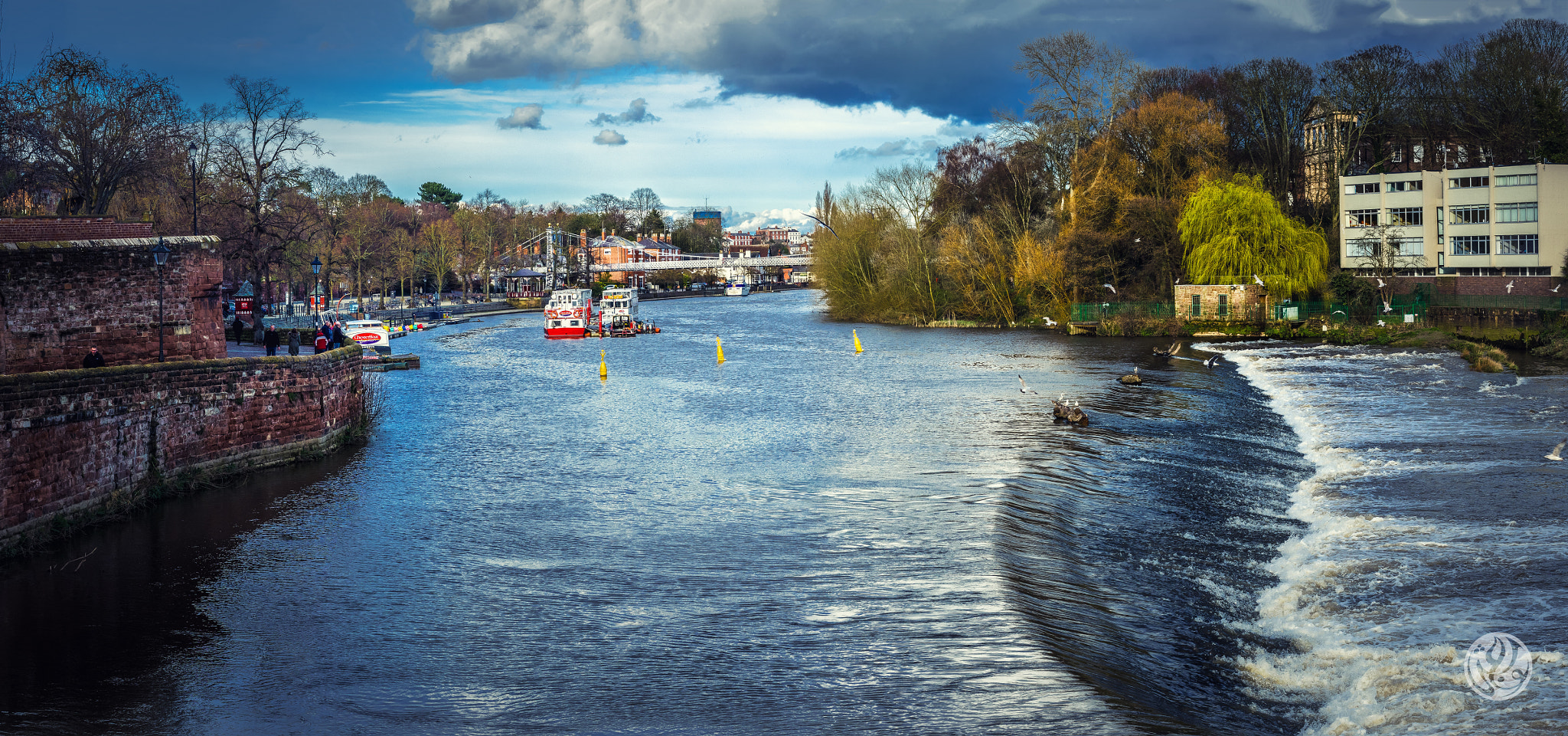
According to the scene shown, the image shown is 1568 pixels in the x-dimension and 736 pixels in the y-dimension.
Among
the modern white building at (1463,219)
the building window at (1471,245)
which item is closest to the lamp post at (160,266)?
the modern white building at (1463,219)

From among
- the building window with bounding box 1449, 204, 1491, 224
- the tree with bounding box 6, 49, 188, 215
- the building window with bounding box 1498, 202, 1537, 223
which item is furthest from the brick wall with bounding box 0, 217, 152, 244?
the building window with bounding box 1449, 204, 1491, 224

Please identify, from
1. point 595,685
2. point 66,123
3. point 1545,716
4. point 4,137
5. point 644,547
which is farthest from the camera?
point 66,123

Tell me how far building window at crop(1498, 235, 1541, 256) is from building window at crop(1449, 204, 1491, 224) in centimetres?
143

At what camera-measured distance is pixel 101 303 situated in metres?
19.8

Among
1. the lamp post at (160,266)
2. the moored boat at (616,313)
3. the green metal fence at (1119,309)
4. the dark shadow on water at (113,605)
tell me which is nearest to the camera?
the dark shadow on water at (113,605)

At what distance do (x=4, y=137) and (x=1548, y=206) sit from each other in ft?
237

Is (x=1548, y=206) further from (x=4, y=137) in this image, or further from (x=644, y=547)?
(x=4, y=137)

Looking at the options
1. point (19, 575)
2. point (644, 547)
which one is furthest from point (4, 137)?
point (644, 547)

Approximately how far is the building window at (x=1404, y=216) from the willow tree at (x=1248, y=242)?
7.52m

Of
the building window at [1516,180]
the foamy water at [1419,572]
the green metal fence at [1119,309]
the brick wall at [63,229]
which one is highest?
the building window at [1516,180]

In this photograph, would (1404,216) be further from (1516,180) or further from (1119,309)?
(1119,309)

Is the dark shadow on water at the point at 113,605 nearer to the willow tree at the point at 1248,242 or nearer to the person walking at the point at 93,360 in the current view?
the person walking at the point at 93,360

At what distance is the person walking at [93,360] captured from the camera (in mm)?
19094

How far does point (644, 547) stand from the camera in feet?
53.5
